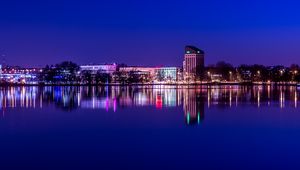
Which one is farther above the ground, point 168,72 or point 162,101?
point 168,72

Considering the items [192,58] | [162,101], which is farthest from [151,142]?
[192,58]

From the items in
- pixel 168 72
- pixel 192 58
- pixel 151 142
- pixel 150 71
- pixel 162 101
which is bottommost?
pixel 151 142

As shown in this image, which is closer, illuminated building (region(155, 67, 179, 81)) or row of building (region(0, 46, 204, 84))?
row of building (region(0, 46, 204, 84))

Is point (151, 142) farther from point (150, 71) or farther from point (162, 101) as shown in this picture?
point (150, 71)

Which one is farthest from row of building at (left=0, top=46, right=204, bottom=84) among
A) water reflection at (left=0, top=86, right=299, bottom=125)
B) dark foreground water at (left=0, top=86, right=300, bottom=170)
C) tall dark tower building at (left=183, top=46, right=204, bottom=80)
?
dark foreground water at (left=0, top=86, right=300, bottom=170)

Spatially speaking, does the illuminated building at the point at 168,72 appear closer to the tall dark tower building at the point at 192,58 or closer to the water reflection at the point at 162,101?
the tall dark tower building at the point at 192,58

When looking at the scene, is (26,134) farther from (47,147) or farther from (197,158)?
(197,158)

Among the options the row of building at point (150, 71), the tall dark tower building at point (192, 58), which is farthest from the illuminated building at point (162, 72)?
the tall dark tower building at point (192, 58)

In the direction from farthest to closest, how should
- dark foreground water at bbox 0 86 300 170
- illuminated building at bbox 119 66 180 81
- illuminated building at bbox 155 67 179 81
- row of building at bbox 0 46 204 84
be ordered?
illuminated building at bbox 155 67 179 81
illuminated building at bbox 119 66 180 81
row of building at bbox 0 46 204 84
dark foreground water at bbox 0 86 300 170

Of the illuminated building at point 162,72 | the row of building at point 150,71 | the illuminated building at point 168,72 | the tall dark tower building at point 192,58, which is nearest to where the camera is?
the row of building at point 150,71

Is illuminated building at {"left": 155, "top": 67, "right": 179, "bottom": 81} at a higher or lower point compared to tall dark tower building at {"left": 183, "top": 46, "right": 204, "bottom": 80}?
lower

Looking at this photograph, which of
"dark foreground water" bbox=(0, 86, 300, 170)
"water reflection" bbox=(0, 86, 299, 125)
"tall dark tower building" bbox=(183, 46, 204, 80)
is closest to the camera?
"dark foreground water" bbox=(0, 86, 300, 170)

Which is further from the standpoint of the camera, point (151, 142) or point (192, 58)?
point (192, 58)

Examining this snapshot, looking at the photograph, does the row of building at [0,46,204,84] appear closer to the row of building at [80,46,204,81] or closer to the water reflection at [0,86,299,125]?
the row of building at [80,46,204,81]
